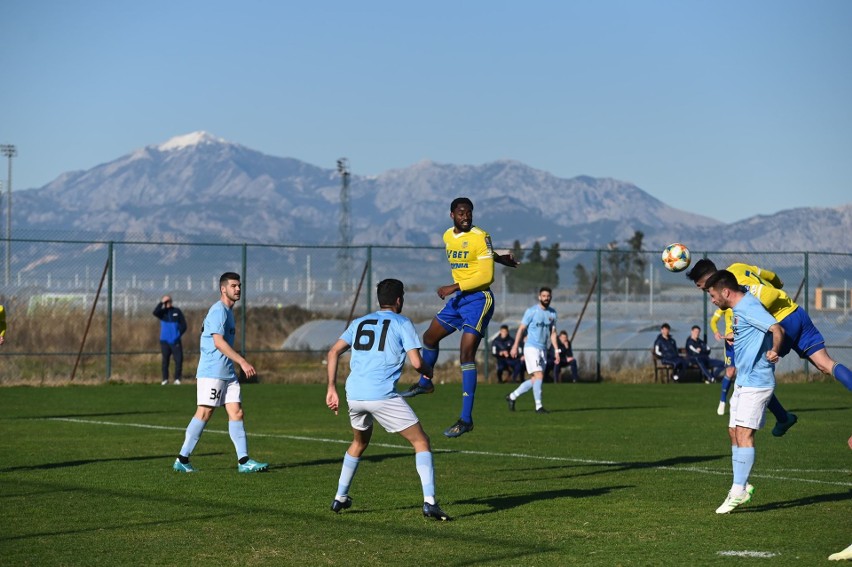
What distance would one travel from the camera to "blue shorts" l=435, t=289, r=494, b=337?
1505 cm

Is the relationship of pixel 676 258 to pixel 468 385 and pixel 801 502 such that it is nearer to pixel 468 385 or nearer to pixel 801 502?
pixel 468 385

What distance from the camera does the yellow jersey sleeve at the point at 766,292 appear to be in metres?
14.2

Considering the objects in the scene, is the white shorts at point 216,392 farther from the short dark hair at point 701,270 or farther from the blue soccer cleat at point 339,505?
the short dark hair at point 701,270

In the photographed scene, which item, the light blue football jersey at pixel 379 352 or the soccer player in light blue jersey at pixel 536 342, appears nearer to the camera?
the light blue football jersey at pixel 379 352

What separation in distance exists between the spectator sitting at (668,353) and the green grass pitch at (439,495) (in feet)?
41.1

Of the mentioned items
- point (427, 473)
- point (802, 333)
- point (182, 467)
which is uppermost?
point (802, 333)

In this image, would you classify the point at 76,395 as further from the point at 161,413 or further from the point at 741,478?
the point at 741,478

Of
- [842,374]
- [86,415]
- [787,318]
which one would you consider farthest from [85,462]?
[842,374]

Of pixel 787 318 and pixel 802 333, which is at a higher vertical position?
pixel 787 318

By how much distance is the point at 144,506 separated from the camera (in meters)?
12.5

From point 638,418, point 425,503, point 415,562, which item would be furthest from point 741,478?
point 638,418

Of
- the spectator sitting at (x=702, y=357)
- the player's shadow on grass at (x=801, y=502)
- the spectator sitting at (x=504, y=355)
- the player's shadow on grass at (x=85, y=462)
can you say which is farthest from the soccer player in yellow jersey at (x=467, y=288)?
the spectator sitting at (x=702, y=357)

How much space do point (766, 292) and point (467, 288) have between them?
323 cm

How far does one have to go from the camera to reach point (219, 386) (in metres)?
15.4
